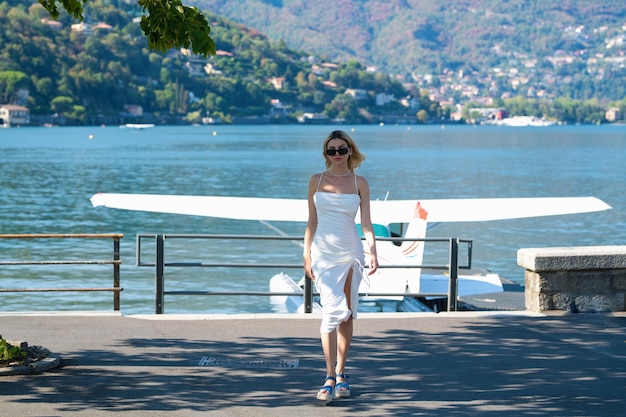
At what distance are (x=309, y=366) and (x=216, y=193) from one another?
6076cm

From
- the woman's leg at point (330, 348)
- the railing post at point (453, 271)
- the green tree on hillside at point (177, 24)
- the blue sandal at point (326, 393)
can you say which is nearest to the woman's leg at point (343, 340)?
the woman's leg at point (330, 348)

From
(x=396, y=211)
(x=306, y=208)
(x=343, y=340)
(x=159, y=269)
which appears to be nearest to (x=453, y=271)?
(x=159, y=269)

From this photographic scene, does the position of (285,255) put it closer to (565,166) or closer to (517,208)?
(517,208)

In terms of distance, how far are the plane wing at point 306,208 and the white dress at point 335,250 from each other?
37.8 ft

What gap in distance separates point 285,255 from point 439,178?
48.3 metres

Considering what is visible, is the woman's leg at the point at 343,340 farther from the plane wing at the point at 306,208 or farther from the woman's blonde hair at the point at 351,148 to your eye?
the plane wing at the point at 306,208

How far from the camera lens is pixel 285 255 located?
1559 inches

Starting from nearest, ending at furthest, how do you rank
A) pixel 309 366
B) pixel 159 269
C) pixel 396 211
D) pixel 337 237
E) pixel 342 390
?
pixel 337 237 → pixel 342 390 → pixel 309 366 → pixel 159 269 → pixel 396 211

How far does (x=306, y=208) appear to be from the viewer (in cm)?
2080

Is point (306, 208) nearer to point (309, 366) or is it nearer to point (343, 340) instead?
point (309, 366)

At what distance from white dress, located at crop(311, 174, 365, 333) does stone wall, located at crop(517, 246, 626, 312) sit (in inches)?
162

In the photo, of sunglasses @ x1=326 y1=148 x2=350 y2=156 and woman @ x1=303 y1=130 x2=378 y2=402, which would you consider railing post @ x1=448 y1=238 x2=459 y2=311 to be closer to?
woman @ x1=303 y1=130 x2=378 y2=402

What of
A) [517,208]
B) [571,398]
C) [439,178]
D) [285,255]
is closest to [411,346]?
[571,398]

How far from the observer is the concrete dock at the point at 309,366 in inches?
301
